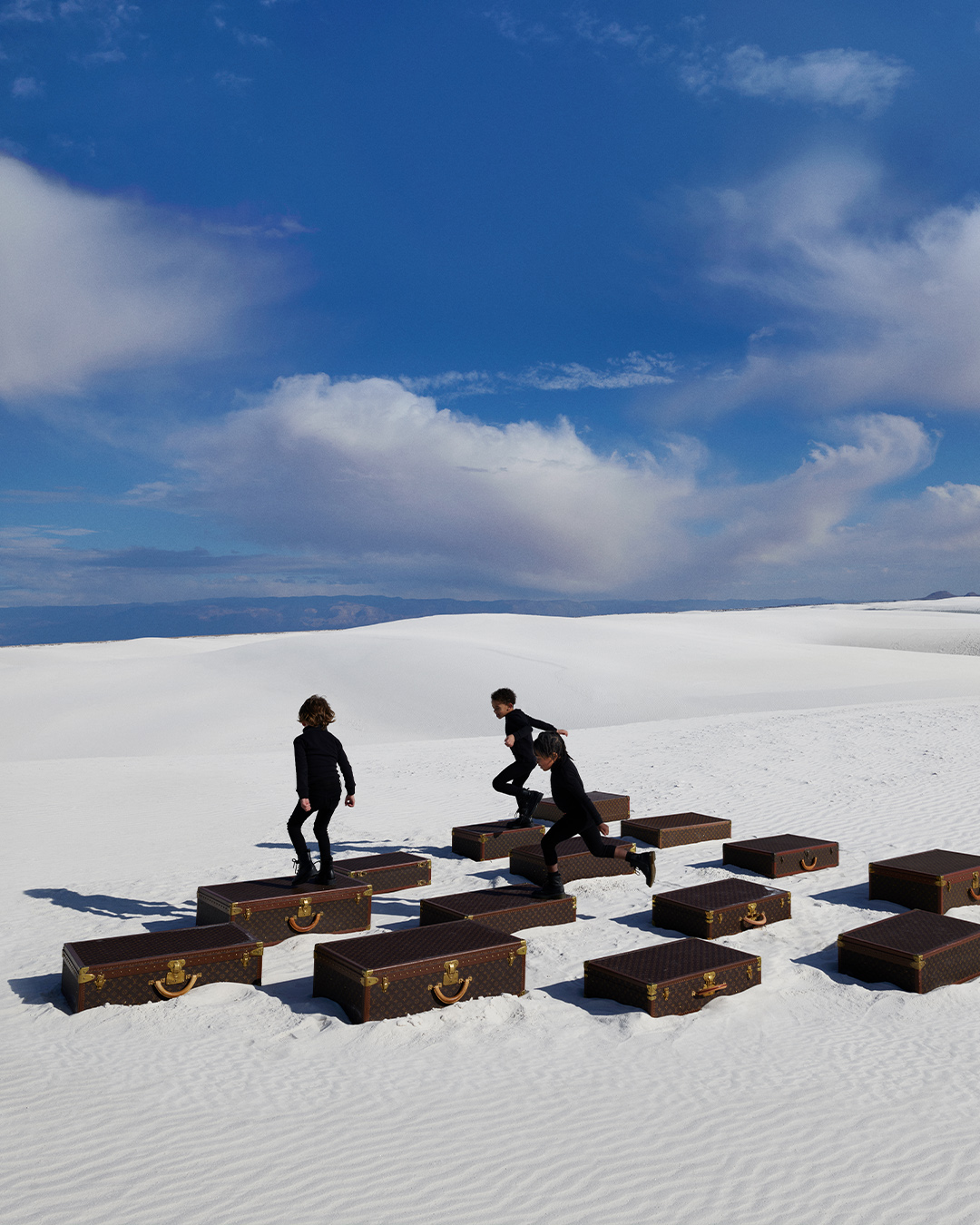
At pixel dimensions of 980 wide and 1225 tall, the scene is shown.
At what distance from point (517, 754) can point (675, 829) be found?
8.47 feet

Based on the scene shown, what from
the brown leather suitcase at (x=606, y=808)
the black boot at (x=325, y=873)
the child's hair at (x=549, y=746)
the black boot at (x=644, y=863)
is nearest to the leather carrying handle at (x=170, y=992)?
the black boot at (x=325, y=873)

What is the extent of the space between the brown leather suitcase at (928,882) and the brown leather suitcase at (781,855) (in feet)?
3.14

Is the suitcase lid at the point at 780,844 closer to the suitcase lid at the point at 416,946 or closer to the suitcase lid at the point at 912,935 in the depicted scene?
the suitcase lid at the point at 912,935

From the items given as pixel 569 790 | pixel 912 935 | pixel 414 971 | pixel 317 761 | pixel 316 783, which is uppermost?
pixel 317 761

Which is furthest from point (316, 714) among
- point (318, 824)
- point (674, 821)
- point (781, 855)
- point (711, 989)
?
point (674, 821)

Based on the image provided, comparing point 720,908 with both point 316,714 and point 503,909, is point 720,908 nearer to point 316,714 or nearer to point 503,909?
point 503,909

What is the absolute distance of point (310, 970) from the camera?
756 centimetres

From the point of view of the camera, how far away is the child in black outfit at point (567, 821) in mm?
8656

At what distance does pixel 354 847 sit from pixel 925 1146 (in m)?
→ 8.79

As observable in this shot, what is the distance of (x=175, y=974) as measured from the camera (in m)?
6.71

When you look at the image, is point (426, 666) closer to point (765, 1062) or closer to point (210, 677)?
point (210, 677)

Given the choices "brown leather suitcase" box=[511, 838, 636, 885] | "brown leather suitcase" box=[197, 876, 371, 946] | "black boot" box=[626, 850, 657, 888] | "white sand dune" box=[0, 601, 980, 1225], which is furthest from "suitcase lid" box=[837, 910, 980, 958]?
"brown leather suitcase" box=[197, 876, 371, 946]

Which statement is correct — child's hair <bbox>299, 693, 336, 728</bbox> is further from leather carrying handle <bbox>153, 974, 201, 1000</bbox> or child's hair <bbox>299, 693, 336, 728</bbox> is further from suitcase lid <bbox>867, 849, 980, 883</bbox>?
suitcase lid <bbox>867, 849, 980, 883</bbox>

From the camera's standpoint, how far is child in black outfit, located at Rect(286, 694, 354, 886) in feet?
28.8
